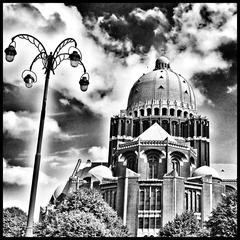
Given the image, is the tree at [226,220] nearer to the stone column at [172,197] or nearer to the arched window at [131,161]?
the stone column at [172,197]

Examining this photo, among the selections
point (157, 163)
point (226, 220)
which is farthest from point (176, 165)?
point (226, 220)

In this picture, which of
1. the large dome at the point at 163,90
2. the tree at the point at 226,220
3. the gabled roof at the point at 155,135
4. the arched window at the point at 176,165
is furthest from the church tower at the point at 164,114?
the tree at the point at 226,220

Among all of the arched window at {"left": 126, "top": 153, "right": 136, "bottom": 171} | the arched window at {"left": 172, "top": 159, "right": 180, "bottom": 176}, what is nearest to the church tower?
the arched window at {"left": 126, "top": 153, "right": 136, "bottom": 171}

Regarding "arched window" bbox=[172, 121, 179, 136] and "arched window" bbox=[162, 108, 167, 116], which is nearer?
"arched window" bbox=[172, 121, 179, 136]

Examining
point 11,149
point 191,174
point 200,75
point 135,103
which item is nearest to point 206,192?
point 191,174

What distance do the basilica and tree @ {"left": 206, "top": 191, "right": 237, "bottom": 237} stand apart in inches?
778

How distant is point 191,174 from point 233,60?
34776mm

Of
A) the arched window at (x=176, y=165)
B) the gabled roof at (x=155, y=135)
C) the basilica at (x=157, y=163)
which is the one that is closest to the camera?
the basilica at (x=157, y=163)

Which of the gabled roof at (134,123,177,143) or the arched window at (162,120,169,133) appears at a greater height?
the arched window at (162,120,169,133)

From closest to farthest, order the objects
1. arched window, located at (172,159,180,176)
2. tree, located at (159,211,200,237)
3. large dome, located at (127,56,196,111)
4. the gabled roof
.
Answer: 1. tree, located at (159,211,200,237)
2. arched window, located at (172,159,180,176)
3. the gabled roof
4. large dome, located at (127,56,196,111)

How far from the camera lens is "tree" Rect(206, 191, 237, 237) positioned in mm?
37525

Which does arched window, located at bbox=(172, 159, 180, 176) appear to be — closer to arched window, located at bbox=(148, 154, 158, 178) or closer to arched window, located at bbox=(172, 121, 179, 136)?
arched window, located at bbox=(148, 154, 158, 178)

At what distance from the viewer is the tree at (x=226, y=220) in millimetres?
37525

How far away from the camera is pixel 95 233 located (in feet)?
119
